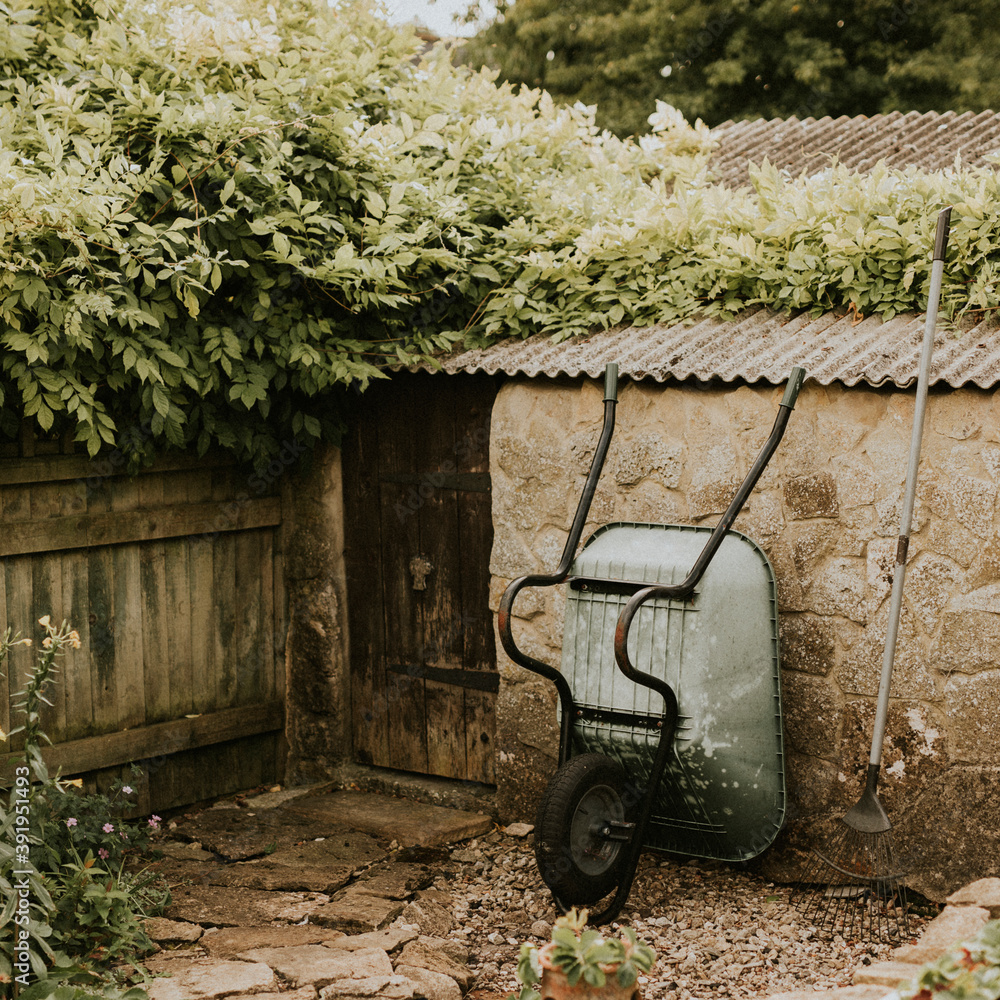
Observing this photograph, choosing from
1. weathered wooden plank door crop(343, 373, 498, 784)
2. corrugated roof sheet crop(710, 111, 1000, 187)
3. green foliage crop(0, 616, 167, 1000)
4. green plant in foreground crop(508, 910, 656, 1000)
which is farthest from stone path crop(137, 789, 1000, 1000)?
corrugated roof sheet crop(710, 111, 1000, 187)

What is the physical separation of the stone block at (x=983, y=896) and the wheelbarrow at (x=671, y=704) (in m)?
0.64

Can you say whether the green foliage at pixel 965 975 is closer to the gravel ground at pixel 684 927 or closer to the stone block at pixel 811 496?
the gravel ground at pixel 684 927

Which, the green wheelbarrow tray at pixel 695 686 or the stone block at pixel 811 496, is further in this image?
the stone block at pixel 811 496

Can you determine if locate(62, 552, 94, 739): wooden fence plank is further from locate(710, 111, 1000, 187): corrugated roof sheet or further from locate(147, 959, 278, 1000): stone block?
locate(710, 111, 1000, 187): corrugated roof sheet

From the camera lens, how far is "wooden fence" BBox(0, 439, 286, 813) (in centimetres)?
426

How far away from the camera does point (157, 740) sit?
183 inches

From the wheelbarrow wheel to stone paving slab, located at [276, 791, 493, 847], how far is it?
110 cm

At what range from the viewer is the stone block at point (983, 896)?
2866mm

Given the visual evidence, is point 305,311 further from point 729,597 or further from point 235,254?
point 729,597

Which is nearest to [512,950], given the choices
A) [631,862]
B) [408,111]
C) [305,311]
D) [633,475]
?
[631,862]

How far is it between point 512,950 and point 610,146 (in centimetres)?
407

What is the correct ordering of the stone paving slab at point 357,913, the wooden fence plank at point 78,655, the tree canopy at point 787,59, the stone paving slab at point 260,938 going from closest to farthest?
the stone paving slab at point 260,938
the stone paving slab at point 357,913
the wooden fence plank at point 78,655
the tree canopy at point 787,59

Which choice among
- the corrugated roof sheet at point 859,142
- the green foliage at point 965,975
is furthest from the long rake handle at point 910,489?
the corrugated roof sheet at point 859,142

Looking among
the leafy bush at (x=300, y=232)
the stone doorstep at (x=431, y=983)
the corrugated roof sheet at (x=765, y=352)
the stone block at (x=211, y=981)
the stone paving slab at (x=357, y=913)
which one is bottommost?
the stone paving slab at (x=357, y=913)
